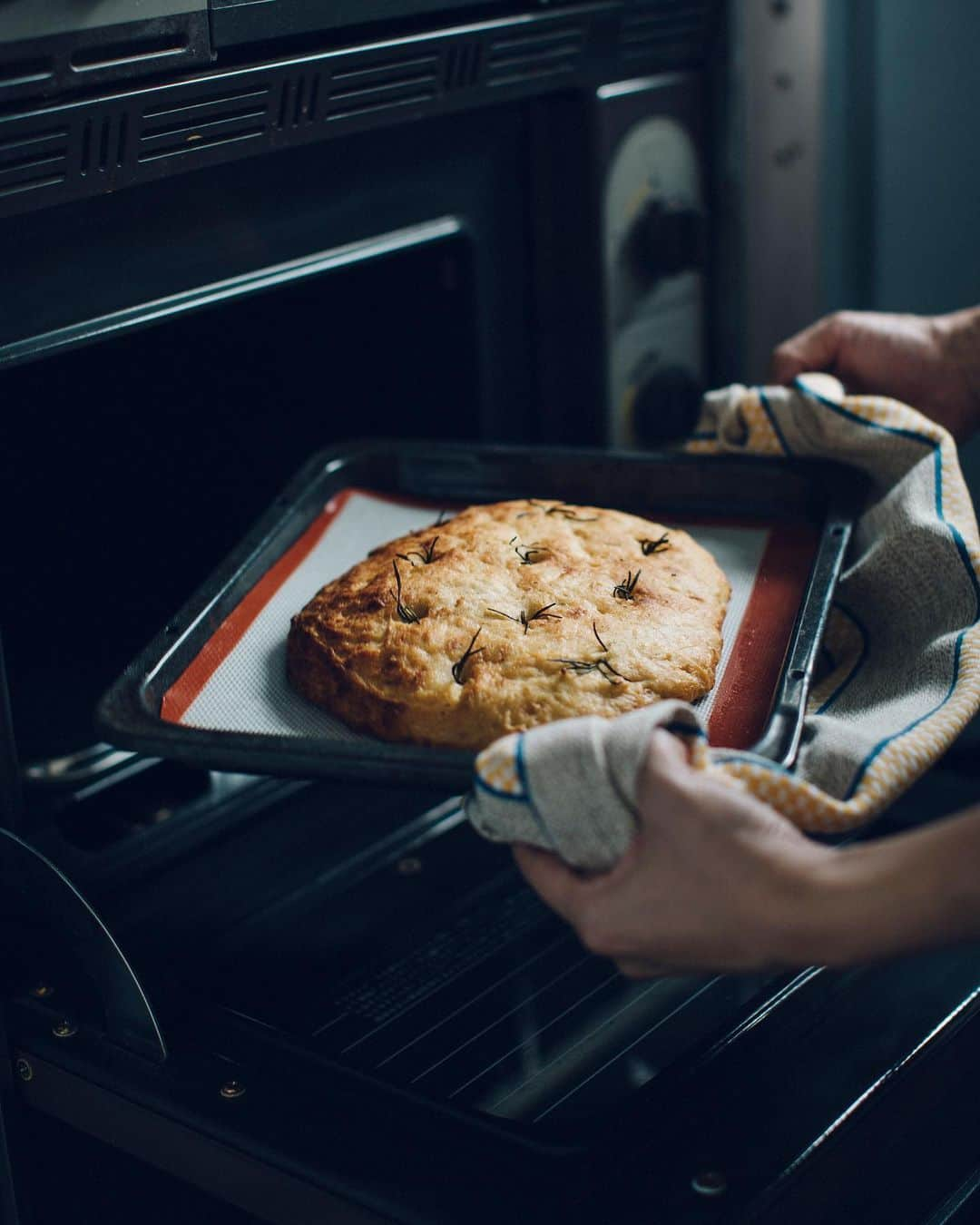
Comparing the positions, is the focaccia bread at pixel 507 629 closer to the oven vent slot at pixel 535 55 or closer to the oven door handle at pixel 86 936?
the oven door handle at pixel 86 936

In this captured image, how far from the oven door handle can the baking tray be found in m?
0.10

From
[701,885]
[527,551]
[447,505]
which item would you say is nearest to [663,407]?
[447,505]

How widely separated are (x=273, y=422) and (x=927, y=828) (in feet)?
2.32

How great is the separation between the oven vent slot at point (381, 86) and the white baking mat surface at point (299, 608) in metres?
0.31

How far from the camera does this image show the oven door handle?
2.69 feet

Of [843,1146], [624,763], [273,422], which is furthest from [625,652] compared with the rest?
[273,422]

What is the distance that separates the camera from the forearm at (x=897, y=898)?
606 millimetres

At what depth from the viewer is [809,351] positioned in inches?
47.7

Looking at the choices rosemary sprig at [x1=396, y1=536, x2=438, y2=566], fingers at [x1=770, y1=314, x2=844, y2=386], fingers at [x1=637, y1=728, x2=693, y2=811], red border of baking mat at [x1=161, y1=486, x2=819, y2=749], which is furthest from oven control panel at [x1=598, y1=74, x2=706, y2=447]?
fingers at [x1=637, y1=728, x2=693, y2=811]

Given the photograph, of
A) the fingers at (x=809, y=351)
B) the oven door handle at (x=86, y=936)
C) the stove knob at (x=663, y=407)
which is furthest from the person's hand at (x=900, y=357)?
the oven door handle at (x=86, y=936)

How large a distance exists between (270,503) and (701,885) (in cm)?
64

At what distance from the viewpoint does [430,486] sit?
1.14 metres

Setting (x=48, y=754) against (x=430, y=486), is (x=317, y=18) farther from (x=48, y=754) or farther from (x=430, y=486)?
(x=48, y=754)

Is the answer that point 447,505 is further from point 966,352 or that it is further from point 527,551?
point 966,352
